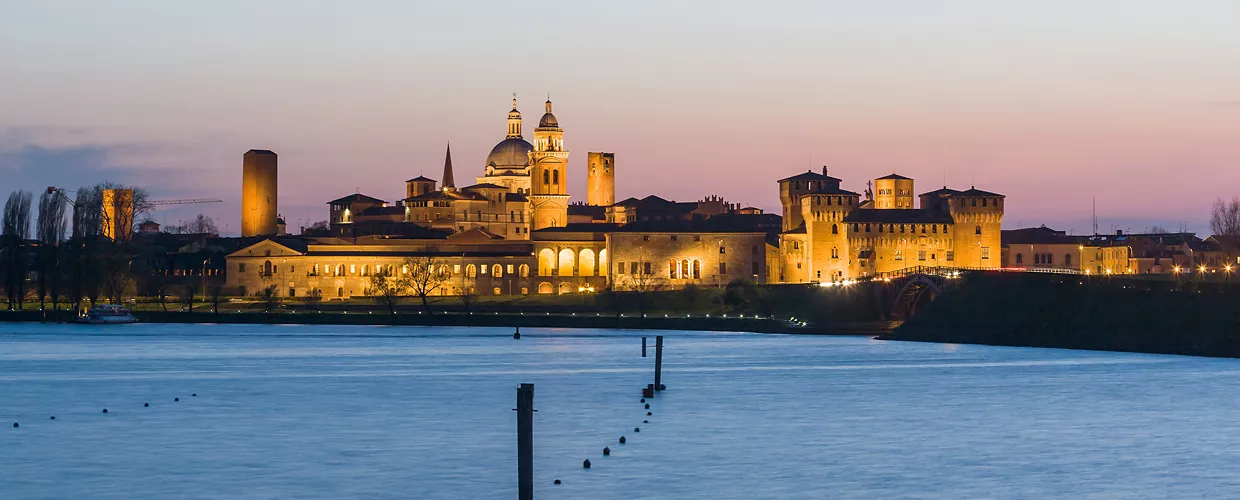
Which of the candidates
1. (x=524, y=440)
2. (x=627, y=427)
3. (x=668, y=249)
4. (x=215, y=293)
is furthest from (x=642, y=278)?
(x=524, y=440)

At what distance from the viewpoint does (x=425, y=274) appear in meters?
133

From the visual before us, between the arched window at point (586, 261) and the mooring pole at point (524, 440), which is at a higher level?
the arched window at point (586, 261)

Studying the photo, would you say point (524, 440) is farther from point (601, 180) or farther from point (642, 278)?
point (601, 180)

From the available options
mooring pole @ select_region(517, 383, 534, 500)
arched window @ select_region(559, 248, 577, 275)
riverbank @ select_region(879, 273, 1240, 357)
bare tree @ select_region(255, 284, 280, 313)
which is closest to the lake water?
riverbank @ select_region(879, 273, 1240, 357)

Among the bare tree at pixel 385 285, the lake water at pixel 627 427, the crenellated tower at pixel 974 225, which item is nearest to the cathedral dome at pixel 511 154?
the bare tree at pixel 385 285

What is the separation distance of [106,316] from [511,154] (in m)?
87.5

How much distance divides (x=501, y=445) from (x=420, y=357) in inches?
1468

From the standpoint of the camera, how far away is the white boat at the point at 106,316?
364ft

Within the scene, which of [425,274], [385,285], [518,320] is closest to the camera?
[518,320]

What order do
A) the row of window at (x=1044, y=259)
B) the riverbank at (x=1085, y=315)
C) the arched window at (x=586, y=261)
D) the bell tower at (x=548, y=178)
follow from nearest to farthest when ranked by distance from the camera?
the riverbank at (x=1085, y=315) → the row of window at (x=1044, y=259) → the arched window at (x=586, y=261) → the bell tower at (x=548, y=178)

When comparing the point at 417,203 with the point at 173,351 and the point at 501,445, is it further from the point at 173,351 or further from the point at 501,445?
the point at 501,445

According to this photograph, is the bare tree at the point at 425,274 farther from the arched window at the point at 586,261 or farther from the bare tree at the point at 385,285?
the arched window at the point at 586,261

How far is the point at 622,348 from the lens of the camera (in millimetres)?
81688

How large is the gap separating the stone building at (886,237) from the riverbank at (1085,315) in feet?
119
